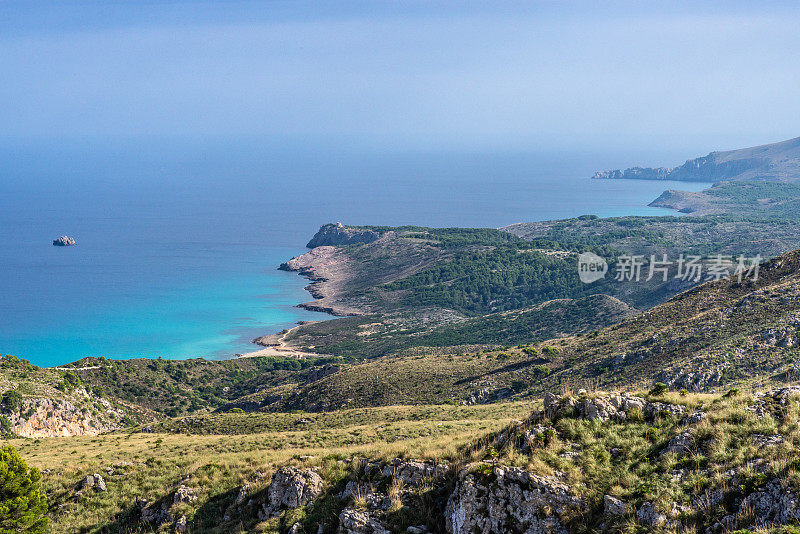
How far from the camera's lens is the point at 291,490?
14.3m

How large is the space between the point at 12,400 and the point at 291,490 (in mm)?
45023

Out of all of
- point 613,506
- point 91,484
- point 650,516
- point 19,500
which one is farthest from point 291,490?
point 91,484

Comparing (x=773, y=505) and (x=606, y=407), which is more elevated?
(x=606, y=407)

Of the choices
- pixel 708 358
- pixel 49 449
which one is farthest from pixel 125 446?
pixel 708 358

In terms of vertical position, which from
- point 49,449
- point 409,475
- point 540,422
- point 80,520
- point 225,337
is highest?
point 540,422

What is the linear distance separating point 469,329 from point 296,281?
8135cm

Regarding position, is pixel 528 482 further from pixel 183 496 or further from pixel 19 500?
pixel 19 500

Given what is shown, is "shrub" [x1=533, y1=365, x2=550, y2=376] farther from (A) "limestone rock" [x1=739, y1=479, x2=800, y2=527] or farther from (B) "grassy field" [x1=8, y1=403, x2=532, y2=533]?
(A) "limestone rock" [x1=739, y1=479, x2=800, y2=527]

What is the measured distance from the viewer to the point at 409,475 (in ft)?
43.8

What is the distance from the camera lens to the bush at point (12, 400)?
47.4 m

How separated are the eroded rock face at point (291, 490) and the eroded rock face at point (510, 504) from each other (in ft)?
13.3

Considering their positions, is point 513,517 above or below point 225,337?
above

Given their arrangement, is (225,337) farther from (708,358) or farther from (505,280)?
(708,358)

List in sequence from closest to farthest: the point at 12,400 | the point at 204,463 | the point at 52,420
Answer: the point at 204,463, the point at 12,400, the point at 52,420
